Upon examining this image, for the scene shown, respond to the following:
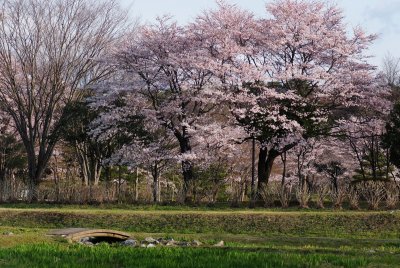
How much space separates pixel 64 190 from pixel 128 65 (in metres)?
5.85

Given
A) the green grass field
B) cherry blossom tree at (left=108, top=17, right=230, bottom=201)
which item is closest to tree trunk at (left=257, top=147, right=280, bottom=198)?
cherry blossom tree at (left=108, top=17, right=230, bottom=201)

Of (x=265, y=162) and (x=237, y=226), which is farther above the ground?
(x=265, y=162)

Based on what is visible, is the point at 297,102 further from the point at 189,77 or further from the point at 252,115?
the point at 189,77

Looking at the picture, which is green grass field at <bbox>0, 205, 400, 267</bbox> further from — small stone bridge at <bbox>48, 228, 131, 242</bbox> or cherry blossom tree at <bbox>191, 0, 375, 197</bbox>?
cherry blossom tree at <bbox>191, 0, 375, 197</bbox>

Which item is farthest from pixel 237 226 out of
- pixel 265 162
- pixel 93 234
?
pixel 265 162

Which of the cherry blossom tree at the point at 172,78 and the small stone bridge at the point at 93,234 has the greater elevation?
the cherry blossom tree at the point at 172,78

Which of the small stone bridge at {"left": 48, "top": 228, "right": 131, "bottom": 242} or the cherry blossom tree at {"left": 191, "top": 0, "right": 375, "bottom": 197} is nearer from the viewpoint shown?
the small stone bridge at {"left": 48, "top": 228, "right": 131, "bottom": 242}

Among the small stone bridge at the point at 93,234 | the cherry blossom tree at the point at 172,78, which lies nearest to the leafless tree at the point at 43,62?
the cherry blossom tree at the point at 172,78

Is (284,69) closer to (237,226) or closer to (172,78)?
(172,78)

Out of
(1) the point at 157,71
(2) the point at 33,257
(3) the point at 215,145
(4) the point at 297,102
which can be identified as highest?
(1) the point at 157,71

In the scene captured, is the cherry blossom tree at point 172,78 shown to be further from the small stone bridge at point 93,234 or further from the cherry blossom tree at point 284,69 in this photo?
the small stone bridge at point 93,234

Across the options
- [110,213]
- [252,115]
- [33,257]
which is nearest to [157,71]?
[252,115]

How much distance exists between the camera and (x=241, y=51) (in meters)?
21.9

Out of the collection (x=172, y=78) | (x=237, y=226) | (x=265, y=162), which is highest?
(x=172, y=78)
